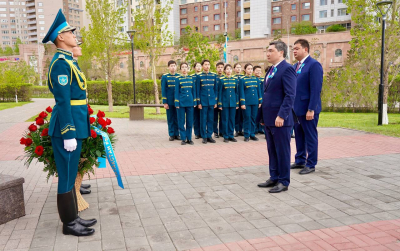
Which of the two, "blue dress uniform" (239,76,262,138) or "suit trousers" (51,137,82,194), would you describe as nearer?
"suit trousers" (51,137,82,194)

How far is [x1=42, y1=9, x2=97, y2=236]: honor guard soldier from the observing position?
11.6 ft

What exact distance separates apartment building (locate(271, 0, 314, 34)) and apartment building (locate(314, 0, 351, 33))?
2931mm

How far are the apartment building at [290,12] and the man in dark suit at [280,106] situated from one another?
62.5 meters

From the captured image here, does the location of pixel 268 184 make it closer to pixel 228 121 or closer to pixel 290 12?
pixel 228 121

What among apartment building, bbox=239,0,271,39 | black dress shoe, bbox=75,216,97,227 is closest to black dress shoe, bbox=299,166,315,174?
black dress shoe, bbox=75,216,97,227

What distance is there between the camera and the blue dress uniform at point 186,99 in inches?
365

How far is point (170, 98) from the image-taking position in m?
9.87

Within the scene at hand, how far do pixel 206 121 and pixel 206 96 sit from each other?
722 mm

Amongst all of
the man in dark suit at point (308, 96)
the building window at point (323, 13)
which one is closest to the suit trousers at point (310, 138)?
the man in dark suit at point (308, 96)

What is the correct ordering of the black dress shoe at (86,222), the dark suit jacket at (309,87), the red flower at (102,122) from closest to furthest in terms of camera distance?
the black dress shoe at (86,222)
the red flower at (102,122)
the dark suit jacket at (309,87)

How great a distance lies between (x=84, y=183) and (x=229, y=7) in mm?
68668

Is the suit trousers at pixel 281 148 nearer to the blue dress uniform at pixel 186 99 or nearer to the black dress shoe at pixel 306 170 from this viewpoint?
the black dress shoe at pixel 306 170

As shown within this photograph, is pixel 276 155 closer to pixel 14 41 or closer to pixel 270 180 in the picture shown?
pixel 270 180

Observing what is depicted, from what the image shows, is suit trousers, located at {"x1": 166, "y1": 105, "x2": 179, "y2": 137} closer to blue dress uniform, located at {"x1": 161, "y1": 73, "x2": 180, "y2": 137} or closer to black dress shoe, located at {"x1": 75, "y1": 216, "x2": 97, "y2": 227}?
blue dress uniform, located at {"x1": 161, "y1": 73, "x2": 180, "y2": 137}
